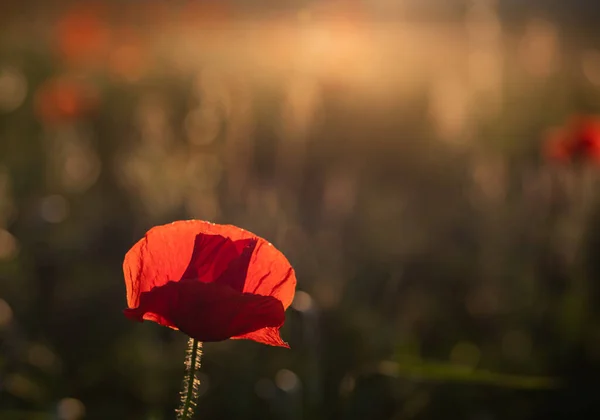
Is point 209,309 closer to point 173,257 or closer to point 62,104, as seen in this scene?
point 173,257

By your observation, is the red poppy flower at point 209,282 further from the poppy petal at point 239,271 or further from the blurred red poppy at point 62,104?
the blurred red poppy at point 62,104

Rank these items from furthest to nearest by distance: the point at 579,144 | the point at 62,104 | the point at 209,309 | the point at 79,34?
1. the point at 79,34
2. the point at 62,104
3. the point at 579,144
4. the point at 209,309

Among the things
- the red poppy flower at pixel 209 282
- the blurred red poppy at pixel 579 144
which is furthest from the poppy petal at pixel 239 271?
the blurred red poppy at pixel 579 144

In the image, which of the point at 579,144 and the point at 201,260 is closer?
the point at 201,260

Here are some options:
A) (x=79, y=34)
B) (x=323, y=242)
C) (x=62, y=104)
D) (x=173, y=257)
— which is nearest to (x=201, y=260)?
(x=173, y=257)

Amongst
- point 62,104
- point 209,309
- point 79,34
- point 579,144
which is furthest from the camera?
point 79,34

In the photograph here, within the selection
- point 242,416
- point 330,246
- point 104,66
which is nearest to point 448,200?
point 330,246

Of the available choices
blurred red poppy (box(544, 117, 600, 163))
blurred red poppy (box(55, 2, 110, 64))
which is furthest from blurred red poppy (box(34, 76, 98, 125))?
blurred red poppy (box(544, 117, 600, 163))

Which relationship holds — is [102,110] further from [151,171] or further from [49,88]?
[151,171]
